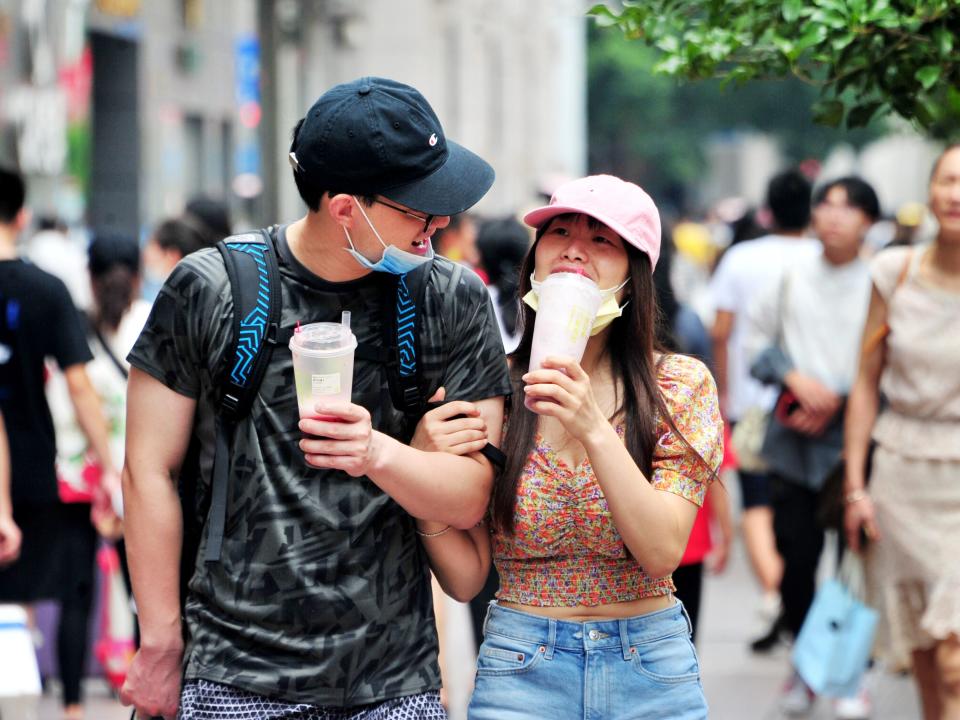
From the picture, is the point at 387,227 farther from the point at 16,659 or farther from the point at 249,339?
the point at 16,659

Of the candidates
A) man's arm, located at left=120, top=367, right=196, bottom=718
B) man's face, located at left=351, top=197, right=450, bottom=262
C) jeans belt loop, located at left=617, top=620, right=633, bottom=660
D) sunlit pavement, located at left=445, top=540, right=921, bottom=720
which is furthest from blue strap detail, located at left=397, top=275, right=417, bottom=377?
sunlit pavement, located at left=445, top=540, right=921, bottom=720

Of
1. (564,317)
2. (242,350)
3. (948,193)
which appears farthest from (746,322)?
(242,350)

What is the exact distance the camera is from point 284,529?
2908mm

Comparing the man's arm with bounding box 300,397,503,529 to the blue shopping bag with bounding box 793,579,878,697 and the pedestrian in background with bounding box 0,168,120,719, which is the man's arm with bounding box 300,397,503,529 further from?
the pedestrian in background with bounding box 0,168,120,719

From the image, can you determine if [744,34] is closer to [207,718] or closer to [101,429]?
[207,718]

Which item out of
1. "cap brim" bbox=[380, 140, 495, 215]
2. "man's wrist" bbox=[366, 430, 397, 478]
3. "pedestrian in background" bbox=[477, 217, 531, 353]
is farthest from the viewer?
"pedestrian in background" bbox=[477, 217, 531, 353]

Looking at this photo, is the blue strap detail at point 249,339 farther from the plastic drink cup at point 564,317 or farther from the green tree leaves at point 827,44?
the green tree leaves at point 827,44

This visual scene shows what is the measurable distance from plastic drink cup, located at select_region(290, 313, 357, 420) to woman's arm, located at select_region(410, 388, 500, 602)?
320 millimetres

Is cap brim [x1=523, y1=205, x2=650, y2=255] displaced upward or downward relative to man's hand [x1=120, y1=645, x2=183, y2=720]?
upward

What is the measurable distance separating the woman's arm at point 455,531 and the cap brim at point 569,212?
0.39 meters

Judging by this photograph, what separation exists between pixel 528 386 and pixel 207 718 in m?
0.88

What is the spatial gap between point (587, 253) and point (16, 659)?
175cm

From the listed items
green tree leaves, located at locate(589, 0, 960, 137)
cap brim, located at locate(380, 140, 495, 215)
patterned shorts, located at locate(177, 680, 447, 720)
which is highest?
green tree leaves, located at locate(589, 0, 960, 137)

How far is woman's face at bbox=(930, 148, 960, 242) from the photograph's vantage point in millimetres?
4652
